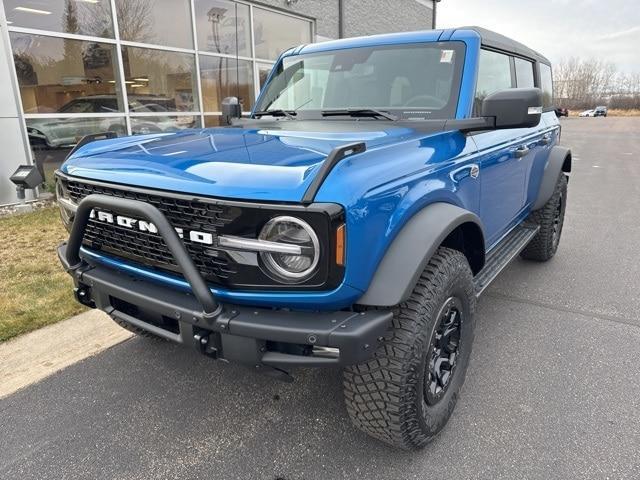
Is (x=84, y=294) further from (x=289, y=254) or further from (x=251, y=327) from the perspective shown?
(x=289, y=254)

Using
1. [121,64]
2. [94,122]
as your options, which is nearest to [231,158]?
[94,122]

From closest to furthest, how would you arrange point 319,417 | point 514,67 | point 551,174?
1. point 319,417
2. point 514,67
3. point 551,174

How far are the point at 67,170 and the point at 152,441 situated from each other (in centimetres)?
140

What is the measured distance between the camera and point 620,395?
2.60 m

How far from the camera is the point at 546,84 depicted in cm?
475

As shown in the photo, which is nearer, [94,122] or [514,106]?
[514,106]

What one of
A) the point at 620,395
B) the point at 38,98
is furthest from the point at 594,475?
the point at 38,98

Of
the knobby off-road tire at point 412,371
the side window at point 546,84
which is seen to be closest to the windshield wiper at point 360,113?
the knobby off-road tire at point 412,371

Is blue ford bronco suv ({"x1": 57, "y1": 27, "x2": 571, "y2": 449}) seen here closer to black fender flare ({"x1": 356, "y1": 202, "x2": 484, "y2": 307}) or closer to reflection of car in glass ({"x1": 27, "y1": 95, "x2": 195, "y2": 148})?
black fender flare ({"x1": 356, "y1": 202, "x2": 484, "y2": 307})

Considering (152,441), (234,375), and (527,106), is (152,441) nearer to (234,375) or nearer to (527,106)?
(234,375)

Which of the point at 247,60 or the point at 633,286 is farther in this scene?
the point at 247,60

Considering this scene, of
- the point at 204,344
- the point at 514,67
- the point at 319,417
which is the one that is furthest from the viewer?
the point at 514,67

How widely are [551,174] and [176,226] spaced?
3563 millimetres

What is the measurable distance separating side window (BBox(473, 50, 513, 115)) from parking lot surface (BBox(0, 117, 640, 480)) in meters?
1.58
